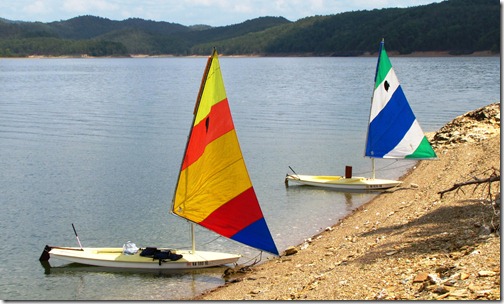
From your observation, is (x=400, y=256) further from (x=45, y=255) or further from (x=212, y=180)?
(x=45, y=255)

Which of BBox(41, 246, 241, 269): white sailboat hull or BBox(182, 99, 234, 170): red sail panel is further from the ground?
BBox(182, 99, 234, 170): red sail panel

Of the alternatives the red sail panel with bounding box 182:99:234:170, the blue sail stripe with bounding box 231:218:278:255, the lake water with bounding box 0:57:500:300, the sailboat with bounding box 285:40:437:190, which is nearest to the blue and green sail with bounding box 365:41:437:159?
the sailboat with bounding box 285:40:437:190

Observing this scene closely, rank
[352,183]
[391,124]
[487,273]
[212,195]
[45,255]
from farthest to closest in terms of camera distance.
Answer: [391,124] < [352,183] < [45,255] < [212,195] < [487,273]

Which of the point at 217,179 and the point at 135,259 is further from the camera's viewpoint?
the point at 135,259

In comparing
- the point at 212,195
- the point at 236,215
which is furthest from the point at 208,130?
the point at 236,215

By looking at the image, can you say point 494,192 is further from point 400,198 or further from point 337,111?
point 337,111

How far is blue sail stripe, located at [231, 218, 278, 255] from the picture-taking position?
66.6 ft

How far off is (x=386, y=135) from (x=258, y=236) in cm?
1396

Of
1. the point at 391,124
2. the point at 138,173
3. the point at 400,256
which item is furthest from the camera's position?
the point at 138,173

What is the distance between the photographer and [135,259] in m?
20.5

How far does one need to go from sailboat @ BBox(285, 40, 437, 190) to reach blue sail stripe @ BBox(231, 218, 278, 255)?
1185 cm

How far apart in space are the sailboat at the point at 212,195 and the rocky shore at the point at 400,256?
1.11 meters

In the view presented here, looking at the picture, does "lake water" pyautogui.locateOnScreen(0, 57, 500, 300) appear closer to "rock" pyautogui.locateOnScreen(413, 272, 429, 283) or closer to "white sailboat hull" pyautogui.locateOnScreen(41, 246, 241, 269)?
"white sailboat hull" pyautogui.locateOnScreen(41, 246, 241, 269)

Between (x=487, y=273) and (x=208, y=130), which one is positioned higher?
(x=208, y=130)
